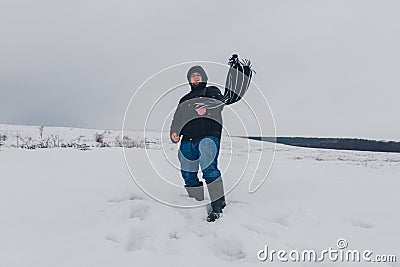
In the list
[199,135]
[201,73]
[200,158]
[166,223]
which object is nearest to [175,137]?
[199,135]

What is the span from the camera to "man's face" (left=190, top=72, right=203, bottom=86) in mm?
4508

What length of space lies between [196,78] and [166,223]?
1.83m

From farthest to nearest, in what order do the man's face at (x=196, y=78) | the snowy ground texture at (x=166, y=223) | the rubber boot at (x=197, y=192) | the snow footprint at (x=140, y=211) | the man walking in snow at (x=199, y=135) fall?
the rubber boot at (x=197, y=192) → the man's face at (x=196, y=78) → the man walking in snow at (x=199, y=135) → the snow footprint at (x=140, y=211) → the snowy ground texture at (x=166, y=223)

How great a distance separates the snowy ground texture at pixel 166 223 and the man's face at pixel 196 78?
4.49 feet

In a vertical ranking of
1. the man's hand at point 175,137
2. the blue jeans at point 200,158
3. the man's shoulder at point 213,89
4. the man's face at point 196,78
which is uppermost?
the man's face at point 196,78

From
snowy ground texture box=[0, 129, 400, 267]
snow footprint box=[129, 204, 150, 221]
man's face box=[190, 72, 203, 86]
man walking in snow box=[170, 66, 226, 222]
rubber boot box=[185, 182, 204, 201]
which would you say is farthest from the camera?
rubber boot box=[185, 182, 204, 201]

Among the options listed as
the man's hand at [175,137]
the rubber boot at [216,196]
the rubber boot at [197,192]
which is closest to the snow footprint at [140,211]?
the rubber boot at [197,192]

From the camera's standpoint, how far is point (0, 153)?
24.2 feet

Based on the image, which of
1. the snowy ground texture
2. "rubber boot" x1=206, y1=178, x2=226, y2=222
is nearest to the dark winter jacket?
"rubber boot" x1=206, y1=178, x2=226, y2=222

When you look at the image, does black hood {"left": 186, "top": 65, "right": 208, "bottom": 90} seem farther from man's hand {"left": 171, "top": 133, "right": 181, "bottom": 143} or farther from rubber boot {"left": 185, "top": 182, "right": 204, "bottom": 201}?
rubber boot {"left": 185, "top": 182, "right": 204, "bottom": 201}

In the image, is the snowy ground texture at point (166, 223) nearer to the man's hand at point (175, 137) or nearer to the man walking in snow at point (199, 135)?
the man walking in snow at point (199, 135)

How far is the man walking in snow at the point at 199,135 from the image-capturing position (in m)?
4.24

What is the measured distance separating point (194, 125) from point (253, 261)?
1.89 m

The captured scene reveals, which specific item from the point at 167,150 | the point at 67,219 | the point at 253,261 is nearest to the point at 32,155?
the point at 167,150
